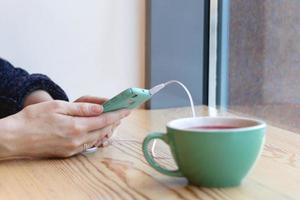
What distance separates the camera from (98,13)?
3.40ft

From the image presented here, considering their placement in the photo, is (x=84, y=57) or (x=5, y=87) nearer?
(x=5, y=87)

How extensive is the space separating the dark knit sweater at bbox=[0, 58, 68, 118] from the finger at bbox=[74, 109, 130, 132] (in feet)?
0.68

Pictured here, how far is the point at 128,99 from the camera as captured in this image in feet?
1.99

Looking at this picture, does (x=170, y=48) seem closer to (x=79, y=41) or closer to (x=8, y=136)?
(x=79, y=41)

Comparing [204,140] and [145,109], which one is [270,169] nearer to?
[204,140]

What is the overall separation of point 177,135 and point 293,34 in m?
0.51

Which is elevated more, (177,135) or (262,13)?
(262,13)

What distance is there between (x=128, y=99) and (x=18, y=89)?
28cm

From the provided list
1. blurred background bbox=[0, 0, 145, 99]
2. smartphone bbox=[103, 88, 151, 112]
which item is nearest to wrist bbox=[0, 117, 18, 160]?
smartphone bbox=[103, 88, 151, 112]

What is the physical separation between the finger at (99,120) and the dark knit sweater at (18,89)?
0.21 meters

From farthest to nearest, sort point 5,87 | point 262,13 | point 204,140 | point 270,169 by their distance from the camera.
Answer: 1. point 262,13
2. point 5,87
3. point 270,169
4. point 204,140

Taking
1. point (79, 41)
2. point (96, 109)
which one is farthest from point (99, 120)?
point (79, 41)

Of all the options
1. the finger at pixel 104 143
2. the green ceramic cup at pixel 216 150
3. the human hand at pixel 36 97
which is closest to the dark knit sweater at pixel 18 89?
the human hand at pixel 36 97

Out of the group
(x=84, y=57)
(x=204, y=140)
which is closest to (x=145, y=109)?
(x=84, y=57)
